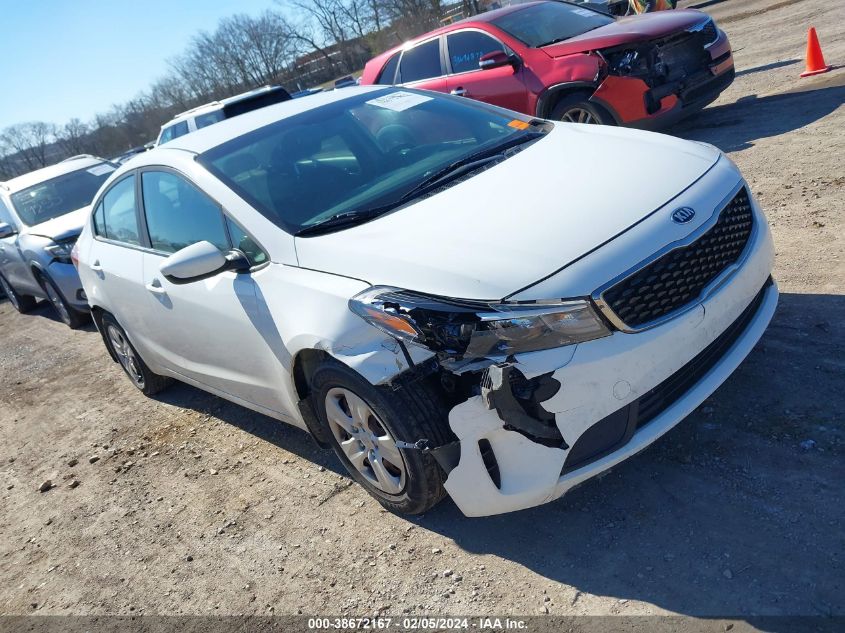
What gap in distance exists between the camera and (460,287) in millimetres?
2713

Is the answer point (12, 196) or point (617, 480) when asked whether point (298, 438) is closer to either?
point (617, 480)

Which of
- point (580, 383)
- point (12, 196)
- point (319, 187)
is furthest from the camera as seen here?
point (12, 196)

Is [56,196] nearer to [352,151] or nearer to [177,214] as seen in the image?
[177,214]

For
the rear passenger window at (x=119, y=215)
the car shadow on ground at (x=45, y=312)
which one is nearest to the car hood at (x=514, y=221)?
the rear passenger window at (x=119, y=215)

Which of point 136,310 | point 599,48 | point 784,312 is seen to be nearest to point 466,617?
point 784,312

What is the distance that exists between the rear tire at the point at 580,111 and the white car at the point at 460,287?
3631 mm

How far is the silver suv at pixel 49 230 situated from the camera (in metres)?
8.09

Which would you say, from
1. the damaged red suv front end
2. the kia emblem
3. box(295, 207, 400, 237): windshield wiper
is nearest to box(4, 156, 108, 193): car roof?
the damaged red suv front end

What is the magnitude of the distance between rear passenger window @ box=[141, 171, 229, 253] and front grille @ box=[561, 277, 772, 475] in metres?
2.01

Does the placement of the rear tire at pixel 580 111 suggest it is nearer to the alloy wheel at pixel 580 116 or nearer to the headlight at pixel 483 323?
the alloy wheel at pixel 580 116

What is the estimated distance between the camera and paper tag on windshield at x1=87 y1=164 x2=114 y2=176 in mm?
9719

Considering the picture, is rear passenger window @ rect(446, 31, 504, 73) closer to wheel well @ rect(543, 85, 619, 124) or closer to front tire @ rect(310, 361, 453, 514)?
wheel well @ rect(543, 85, 619, 124)

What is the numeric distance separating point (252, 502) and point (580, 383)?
207cm

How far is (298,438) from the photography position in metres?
4.37
